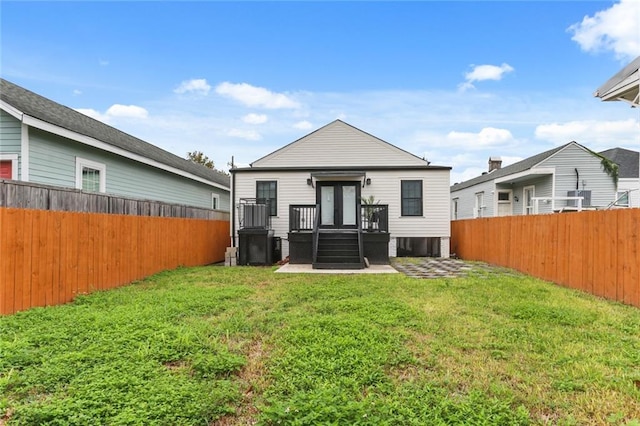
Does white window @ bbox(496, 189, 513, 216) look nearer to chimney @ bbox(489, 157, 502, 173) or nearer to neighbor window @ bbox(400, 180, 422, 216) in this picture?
neighbor window @ bbox(400, 180, 422, 216)

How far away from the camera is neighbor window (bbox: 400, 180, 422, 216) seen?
519 inches

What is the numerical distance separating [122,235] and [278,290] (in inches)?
142

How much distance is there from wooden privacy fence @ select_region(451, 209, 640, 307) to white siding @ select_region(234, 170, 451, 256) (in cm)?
250

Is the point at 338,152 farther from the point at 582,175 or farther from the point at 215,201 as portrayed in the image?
the point at 582,175

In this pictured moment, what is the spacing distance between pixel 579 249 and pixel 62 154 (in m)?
11.5

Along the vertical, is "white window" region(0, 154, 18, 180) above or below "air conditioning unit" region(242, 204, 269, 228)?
above

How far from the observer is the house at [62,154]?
7.19 meters

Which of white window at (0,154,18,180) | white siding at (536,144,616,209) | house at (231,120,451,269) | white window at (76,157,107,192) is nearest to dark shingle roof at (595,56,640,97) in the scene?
house at (231,120,451,269)

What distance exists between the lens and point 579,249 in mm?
6797

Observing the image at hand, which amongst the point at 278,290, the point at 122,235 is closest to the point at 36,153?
the point at 122,235

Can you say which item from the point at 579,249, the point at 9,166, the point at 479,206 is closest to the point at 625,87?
the point at 579,249

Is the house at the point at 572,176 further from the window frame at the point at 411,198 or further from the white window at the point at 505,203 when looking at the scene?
the window frame at the point at 411,198

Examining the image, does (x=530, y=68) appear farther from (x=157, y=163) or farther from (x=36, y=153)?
(x=36, y=153)

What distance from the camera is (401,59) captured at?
13.0m
